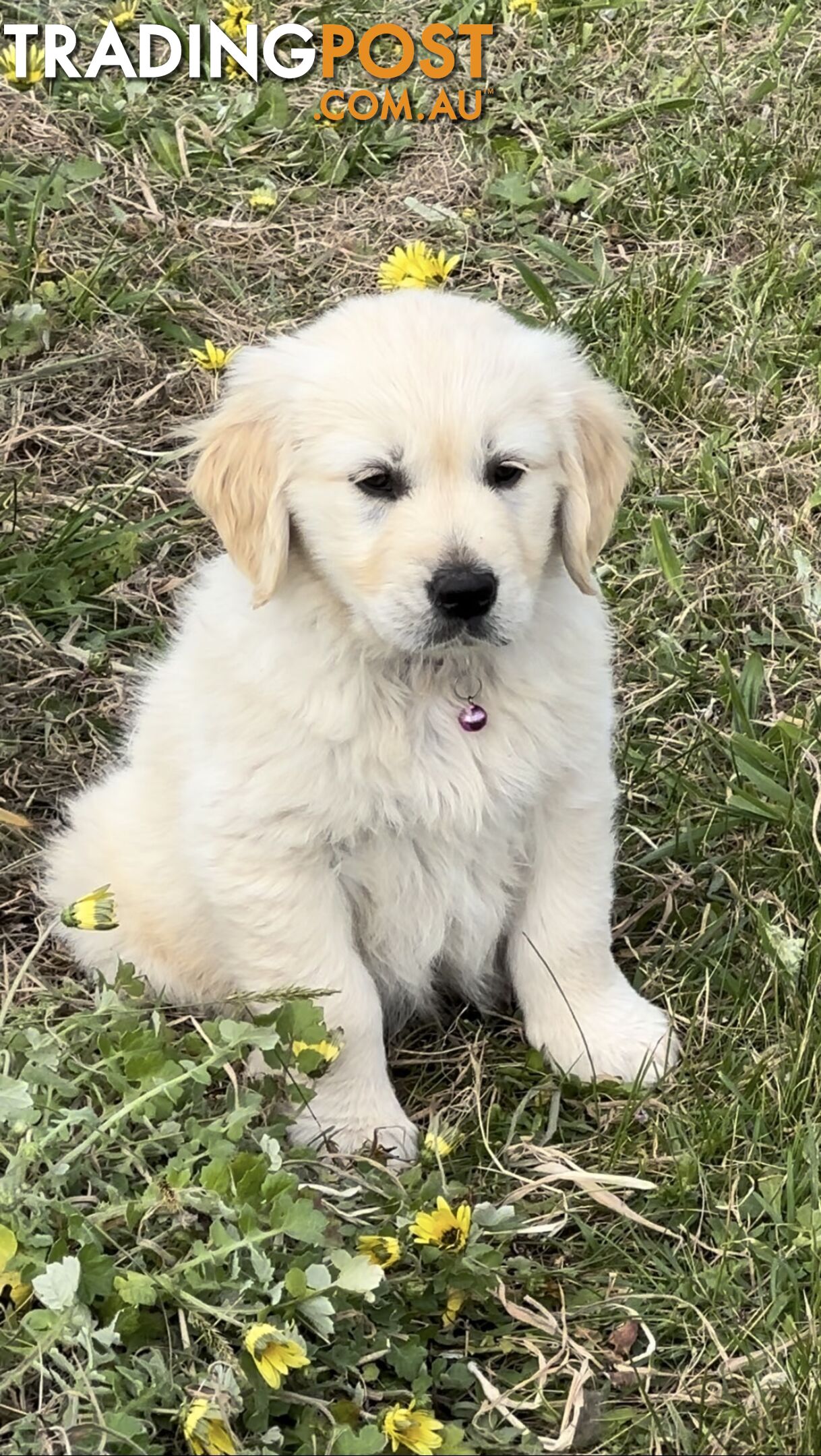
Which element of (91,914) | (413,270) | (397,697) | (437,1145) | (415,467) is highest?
(415,467)

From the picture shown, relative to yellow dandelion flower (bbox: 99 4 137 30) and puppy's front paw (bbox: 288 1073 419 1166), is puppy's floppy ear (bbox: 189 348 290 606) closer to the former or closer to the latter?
puppy's front paw (bbox: 288 1073 419 1166)

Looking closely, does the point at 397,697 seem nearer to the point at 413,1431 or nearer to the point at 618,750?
the point at 618,750

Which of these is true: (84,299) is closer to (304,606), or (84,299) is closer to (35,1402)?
(304,606)

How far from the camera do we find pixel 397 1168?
277 cm

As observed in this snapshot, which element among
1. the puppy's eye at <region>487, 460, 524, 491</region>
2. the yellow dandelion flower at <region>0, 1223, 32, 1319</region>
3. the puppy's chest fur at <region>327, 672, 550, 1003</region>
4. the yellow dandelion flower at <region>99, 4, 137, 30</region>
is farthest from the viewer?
the yellow dandelion flower at <region>99, 4, 137, 30</region>

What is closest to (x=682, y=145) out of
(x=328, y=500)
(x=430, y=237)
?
(x=430, y=237)

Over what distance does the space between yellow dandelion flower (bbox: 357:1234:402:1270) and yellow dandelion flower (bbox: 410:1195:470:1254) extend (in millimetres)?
43

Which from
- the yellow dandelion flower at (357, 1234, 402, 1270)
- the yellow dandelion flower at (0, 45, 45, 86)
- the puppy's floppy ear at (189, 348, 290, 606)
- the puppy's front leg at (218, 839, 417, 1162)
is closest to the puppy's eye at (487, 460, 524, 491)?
the puppy's floppy ear at (189, 348, 290, 606)

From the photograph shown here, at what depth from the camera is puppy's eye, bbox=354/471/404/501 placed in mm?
2439

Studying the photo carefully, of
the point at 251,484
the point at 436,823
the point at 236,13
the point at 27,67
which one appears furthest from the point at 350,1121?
the point at 236,13

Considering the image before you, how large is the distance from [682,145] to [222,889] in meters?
3.41

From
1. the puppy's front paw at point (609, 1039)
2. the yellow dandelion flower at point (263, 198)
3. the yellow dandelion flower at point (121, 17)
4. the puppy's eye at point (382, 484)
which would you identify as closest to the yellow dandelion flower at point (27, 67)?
the yellow dandelion flower at point (121, 17)

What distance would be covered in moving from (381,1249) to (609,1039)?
2.44ft

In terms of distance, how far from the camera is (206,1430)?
6.73 feet
